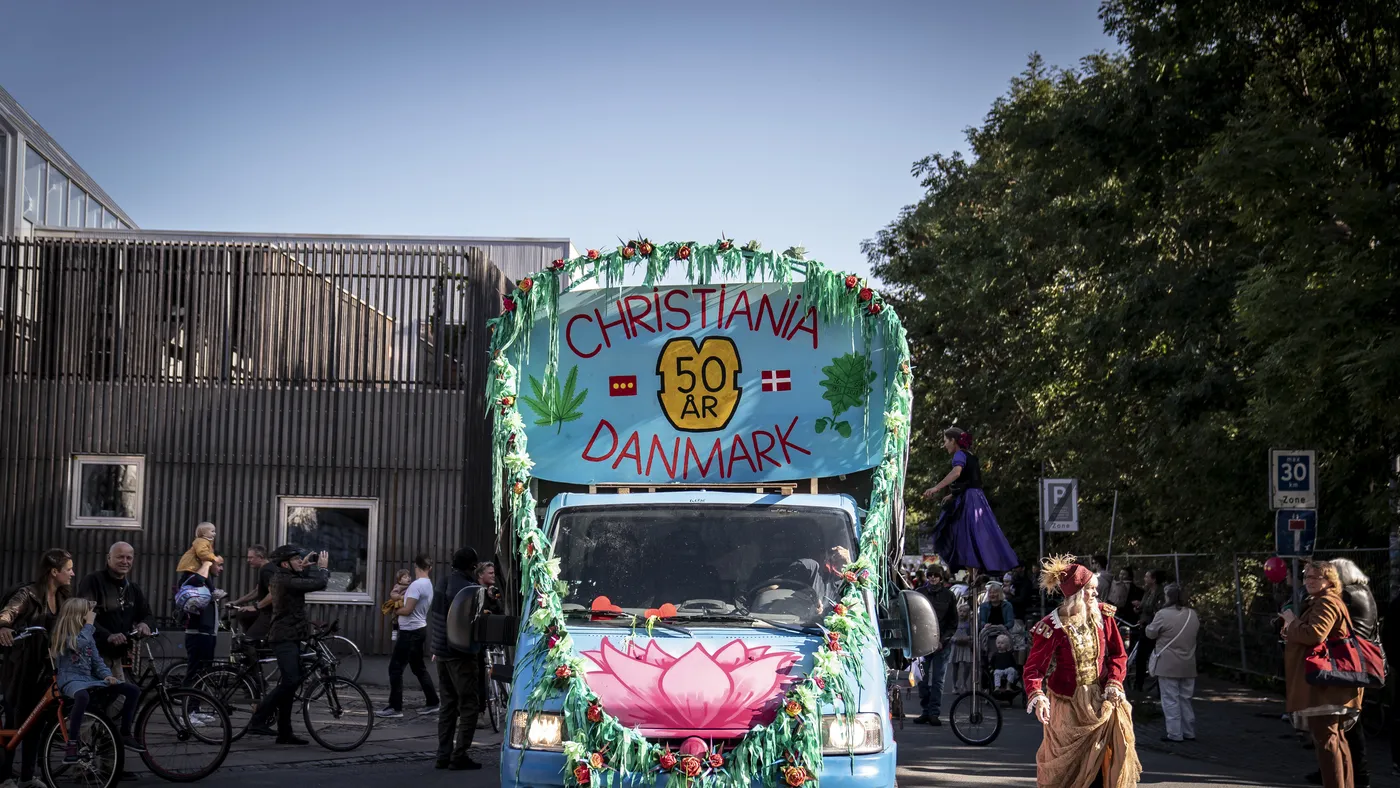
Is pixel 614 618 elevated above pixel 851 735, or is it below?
above

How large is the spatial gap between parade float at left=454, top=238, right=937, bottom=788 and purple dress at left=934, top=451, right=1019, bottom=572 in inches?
124

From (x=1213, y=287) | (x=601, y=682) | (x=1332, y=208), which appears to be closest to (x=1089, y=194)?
(x=1213, y=287)

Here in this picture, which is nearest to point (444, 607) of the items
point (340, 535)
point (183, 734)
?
point (183, 734)

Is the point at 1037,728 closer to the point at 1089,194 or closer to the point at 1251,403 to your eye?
the point at 1251,403

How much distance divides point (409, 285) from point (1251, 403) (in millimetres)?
12747

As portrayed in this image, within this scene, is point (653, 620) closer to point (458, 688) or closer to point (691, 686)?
point (691, 686)

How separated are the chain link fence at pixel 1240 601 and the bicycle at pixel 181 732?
14.3 meters

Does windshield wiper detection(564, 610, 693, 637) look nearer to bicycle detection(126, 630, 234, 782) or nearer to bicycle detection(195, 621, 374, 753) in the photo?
bicycle detection(126, 630, 234, 782)

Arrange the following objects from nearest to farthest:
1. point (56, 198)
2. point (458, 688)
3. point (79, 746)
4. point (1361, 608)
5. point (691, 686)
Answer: point (691, 686), point (79, 746), point (1361, 608), point (458, 688), point (56, 198)

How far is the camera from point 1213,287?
2078cm

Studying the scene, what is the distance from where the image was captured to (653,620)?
7.82m

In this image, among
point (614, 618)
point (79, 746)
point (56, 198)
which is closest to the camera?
point (614, 618)

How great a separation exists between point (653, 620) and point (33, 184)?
81.3 feet

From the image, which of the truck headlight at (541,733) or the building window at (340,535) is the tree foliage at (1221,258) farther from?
the building window at (340,535)
